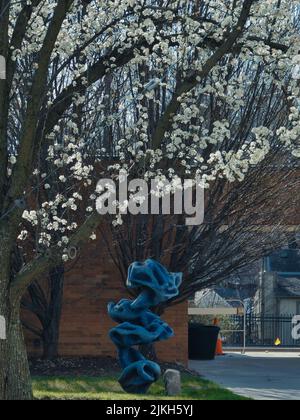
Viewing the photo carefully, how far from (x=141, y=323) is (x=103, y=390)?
134cm

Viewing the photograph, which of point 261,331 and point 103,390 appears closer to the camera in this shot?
point 103,390

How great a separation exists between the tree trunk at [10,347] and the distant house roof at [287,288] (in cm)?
3247

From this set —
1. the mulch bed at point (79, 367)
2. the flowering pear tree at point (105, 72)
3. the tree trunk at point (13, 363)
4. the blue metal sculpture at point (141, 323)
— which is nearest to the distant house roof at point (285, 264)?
the mulch bed at point (79, 367)

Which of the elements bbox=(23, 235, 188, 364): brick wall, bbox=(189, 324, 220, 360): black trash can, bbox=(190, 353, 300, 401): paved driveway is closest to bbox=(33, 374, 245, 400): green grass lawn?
bbox=(190, 353, 300, 401): paved driveway

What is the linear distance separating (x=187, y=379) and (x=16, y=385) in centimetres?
560

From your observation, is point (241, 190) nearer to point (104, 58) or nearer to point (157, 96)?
point (157, 96)

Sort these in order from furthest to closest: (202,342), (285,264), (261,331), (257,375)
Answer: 1. (285,264)
2. (261,331)
3. (202,342)
4. (257,375)

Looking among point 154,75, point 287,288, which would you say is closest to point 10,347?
point 154,75

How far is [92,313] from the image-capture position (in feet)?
62.7

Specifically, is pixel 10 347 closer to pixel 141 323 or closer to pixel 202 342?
pixel 141 323

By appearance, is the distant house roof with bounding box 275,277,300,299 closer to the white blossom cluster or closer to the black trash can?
the black trash can

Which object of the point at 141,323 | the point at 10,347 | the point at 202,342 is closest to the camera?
the point at 10,347

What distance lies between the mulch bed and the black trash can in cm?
348

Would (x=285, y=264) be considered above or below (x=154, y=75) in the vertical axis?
below
